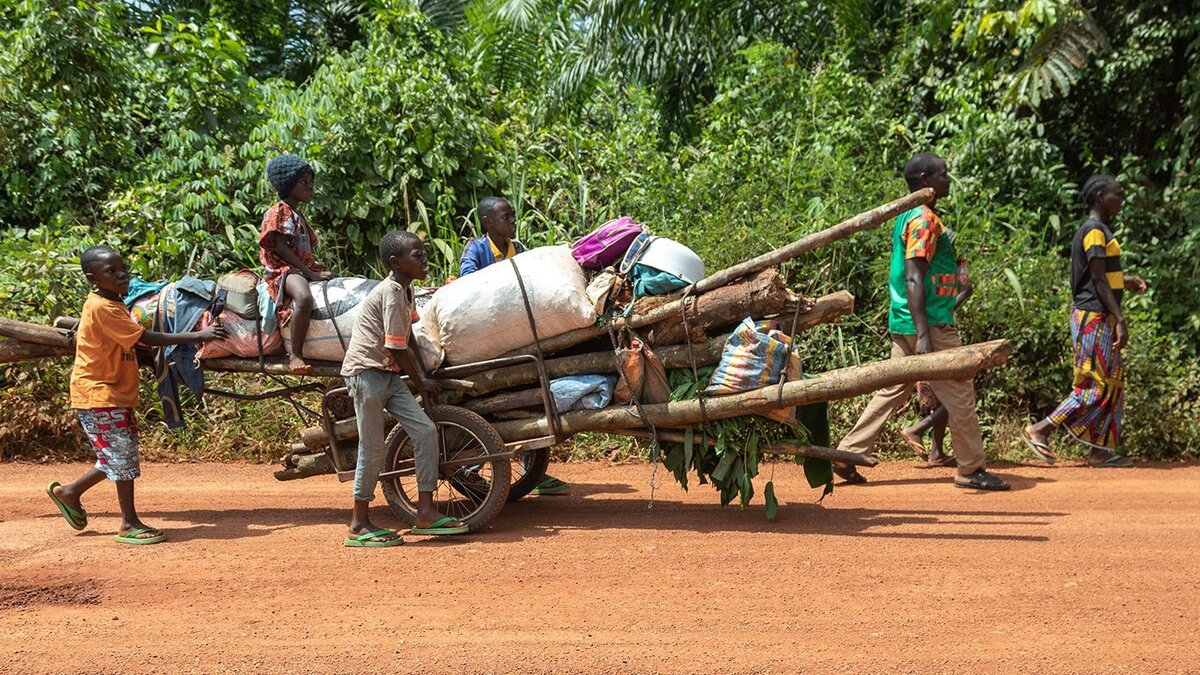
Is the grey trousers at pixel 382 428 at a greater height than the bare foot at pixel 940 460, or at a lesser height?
greater

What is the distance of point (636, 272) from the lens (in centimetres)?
598

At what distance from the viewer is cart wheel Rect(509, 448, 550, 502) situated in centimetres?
670

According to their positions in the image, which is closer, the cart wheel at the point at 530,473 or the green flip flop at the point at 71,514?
the green flip flop at the point at 71,514

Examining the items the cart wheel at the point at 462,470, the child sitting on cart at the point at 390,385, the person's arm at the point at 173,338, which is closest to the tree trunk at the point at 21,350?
the person's arm at the point at 173,338

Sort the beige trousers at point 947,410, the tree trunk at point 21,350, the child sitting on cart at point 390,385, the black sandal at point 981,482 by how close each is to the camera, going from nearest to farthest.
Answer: the child sitting on cart at point 390,385 → the tree trunk at point 21,350 → the beige trousers at point 947,410 → the black sandal at point 981,482

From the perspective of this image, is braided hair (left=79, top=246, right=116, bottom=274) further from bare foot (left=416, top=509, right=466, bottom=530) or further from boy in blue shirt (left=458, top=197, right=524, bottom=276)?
bare foot (left=416, top=509, right=466, bottom=530)

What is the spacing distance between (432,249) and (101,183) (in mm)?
3637

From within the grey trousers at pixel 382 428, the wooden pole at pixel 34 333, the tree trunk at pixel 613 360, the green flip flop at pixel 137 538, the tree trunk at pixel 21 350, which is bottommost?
the green flip flop at pixel 137 538

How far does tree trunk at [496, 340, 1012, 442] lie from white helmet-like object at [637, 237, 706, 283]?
0.68 meters

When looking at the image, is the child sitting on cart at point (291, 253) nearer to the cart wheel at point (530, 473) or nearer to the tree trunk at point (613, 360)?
the tree trunk at point (613, 360)

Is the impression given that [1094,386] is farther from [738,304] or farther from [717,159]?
[717,159]

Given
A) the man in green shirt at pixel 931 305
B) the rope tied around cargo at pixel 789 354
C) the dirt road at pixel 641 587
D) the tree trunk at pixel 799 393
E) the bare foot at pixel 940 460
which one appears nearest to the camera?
the dirt road at pixel 641 587

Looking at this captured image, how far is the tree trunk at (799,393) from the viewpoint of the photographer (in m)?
5.28

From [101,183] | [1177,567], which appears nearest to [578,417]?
[1177,567]
